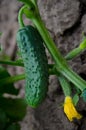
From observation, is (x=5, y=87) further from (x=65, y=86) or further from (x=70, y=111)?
(x=70, y=111)

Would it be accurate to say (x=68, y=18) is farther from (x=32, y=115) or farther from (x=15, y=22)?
(x=15, y=22)

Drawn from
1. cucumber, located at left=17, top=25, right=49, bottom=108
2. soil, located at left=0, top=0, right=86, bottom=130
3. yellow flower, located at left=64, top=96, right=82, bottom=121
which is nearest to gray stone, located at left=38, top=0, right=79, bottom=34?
soil, located at left=0, top=0, right=86, bottom=130

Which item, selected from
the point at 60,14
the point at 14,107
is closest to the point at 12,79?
the point at 14,107

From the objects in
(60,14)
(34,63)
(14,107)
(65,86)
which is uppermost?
(60,14)

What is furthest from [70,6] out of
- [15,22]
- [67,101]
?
[15,22]

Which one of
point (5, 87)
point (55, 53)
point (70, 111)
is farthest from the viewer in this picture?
point (5, 87)

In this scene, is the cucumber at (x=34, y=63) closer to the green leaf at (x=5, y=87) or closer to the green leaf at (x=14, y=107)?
the green leaf at (x=5, y=87)
